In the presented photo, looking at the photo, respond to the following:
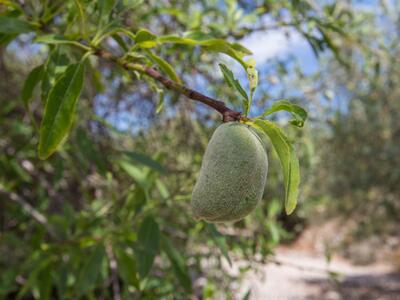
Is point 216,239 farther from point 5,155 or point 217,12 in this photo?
point 5,155

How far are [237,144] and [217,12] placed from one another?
5.50 ft

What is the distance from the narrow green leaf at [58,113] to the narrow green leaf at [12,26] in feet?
0.66

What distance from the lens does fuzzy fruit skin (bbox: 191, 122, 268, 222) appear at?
74 cm

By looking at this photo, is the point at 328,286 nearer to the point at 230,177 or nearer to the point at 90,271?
the point at 90,271

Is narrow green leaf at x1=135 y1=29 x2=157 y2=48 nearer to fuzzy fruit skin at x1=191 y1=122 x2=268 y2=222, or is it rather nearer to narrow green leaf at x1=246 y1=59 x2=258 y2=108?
narrow green leaf at x1=246 y1=59 x2=258 y2=108

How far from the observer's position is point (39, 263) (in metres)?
1.95

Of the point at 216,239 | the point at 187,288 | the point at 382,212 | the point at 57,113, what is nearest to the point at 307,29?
the point at 216,239

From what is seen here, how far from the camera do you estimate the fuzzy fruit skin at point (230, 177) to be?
29.1 inches

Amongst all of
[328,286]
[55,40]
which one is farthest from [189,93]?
[328,286]

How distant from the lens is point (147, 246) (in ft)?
5.07

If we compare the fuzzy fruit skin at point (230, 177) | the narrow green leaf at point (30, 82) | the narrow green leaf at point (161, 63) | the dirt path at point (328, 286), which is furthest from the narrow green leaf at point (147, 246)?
the dirt path at point (328, 286)

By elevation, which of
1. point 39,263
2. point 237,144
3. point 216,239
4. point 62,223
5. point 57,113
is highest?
point 237,144

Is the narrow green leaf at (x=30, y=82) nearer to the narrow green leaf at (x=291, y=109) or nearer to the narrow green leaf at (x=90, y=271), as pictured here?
the narrow green leaf at (x=90, y=271)

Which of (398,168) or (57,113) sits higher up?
(57,113)
